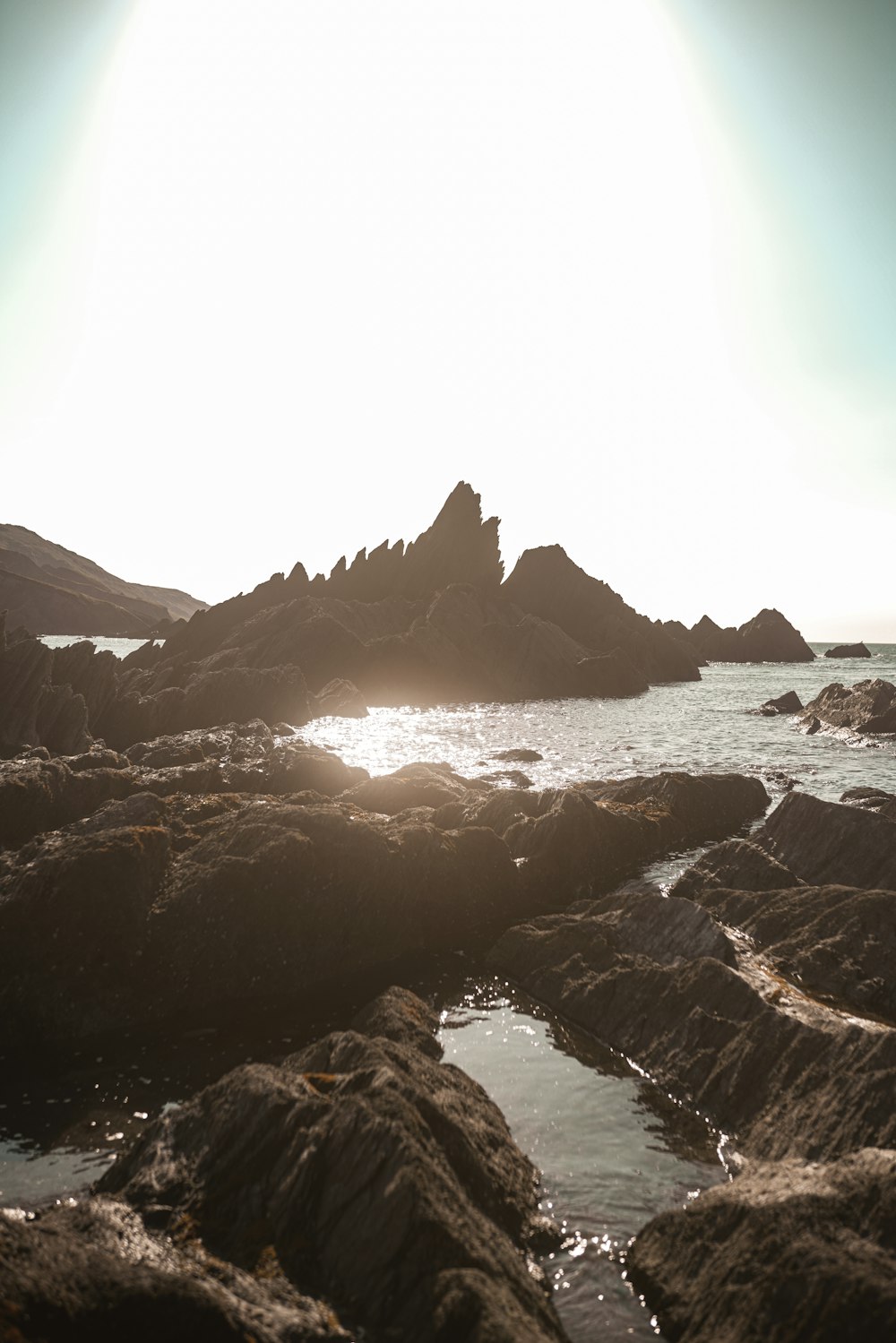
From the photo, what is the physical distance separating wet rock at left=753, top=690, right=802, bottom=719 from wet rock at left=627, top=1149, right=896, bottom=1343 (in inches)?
2731

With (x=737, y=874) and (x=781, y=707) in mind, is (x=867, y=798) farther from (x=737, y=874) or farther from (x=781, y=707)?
(x=781, y=707)

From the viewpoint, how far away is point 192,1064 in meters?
12.0

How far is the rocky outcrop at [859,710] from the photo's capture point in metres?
55.2

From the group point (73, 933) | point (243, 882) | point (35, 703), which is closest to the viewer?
point (73, 933)

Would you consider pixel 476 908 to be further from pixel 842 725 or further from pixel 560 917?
pixel 842 725

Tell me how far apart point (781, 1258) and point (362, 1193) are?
3949mm

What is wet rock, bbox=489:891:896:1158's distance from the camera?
988cm

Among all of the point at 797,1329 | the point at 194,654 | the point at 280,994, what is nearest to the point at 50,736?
the point at 280,994

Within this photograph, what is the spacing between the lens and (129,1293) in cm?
561

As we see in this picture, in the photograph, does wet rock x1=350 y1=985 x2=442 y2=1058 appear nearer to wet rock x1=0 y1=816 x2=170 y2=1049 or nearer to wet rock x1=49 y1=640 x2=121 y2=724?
wet rock x1=0 y1=816 x2=170 y2=1049

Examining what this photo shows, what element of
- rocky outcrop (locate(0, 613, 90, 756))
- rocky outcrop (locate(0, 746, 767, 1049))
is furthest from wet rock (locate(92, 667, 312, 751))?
rocky outcrop (locate(0, 746, 767, 1049))

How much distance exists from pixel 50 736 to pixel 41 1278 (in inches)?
1584

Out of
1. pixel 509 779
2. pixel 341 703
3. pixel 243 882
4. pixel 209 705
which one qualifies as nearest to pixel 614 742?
pixel 509 779

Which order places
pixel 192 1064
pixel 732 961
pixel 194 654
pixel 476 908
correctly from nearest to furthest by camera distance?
pixel 192 1064 < pixel 732 961 < pixel 476 908 < pixel 194 654
